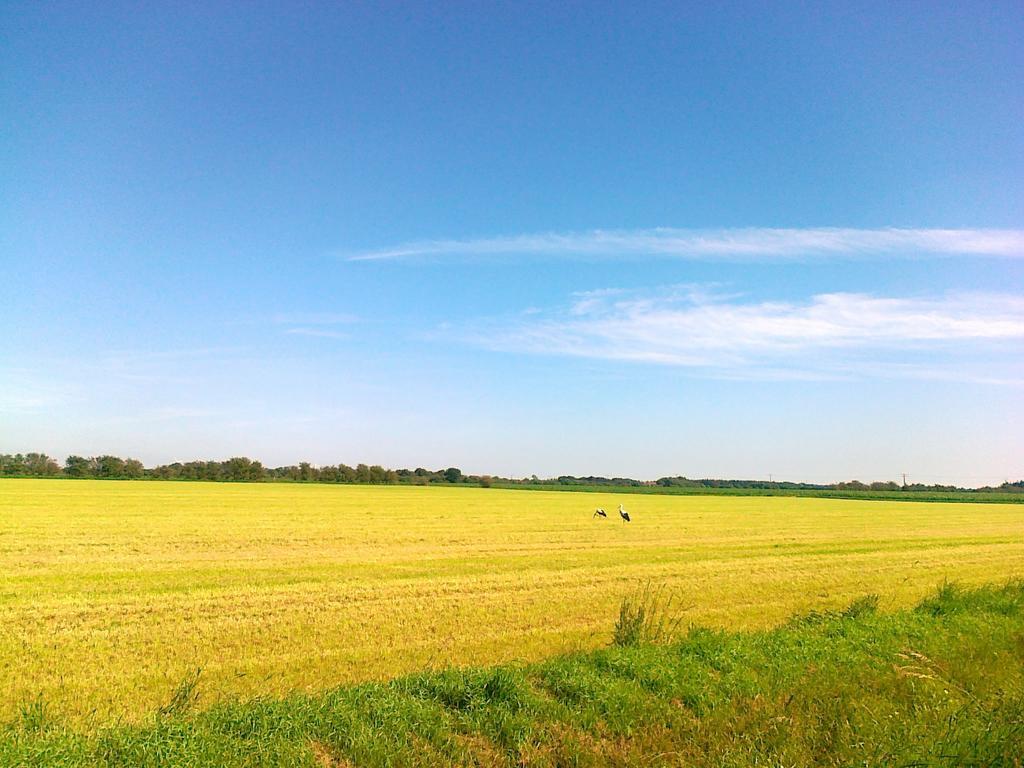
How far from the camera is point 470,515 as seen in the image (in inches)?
1563

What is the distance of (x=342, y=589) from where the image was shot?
590 inches

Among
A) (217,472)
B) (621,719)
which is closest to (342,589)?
(621,719)

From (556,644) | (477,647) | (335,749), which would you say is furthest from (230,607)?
(335,749)

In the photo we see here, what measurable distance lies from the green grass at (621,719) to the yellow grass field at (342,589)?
1406mm

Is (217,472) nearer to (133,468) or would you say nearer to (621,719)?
(133,468)

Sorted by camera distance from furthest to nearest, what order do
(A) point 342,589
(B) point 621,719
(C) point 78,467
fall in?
(C) point 78,467 → (A) point 342,589 → (B) point 621,719

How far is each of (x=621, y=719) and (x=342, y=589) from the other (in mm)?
9916

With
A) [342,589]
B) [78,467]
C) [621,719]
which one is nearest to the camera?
[621,719]

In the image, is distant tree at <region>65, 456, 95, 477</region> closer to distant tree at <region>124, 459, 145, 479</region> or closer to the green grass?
distant tree at <region>124, 459, 145, 479</region>

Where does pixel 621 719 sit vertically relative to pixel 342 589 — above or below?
above

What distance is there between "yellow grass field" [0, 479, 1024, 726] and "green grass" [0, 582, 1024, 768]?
55.4 inches

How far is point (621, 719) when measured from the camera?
21.2 feet

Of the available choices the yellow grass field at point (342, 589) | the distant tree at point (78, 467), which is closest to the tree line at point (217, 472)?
the distant tree at point (78, 467)

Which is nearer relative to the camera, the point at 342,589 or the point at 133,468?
the point at 342,589
